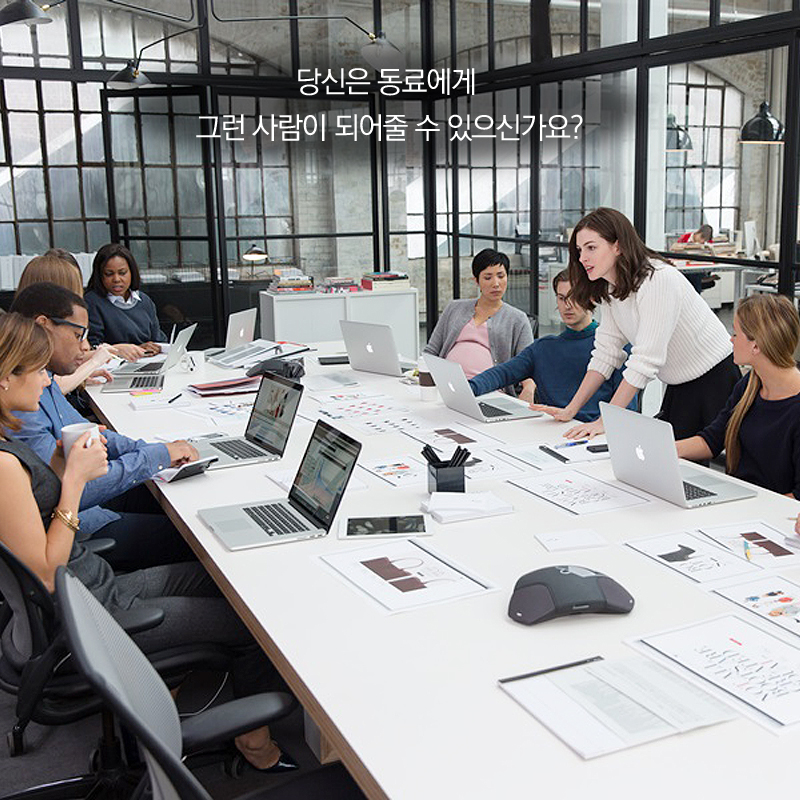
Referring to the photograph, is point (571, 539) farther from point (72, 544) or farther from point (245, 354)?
point (245, 354)

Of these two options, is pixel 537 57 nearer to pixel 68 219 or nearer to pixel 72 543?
pixel 68 219

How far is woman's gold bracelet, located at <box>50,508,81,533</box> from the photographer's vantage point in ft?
8.27

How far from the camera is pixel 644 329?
143 inches

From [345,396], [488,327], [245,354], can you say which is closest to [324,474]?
[345,396]

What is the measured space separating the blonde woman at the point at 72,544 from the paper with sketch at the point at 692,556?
105cm

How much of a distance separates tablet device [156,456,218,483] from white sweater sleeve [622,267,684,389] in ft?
5.19

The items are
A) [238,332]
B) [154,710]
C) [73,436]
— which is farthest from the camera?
[238,332]

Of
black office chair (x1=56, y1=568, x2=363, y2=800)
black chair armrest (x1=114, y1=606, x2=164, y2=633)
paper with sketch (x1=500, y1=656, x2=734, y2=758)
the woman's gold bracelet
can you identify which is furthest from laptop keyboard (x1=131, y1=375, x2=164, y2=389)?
paper with sketch (x1=500, y1=656, x2=734, y2=758)

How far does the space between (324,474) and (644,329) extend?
1501 millimetres

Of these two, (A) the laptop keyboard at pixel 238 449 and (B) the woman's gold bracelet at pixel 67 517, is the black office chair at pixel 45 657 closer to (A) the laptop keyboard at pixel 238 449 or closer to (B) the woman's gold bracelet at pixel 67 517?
(B) the woman's gold bracelet at pixel 67 517

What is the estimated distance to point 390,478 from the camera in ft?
10.2

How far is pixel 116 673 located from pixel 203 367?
3997 mm

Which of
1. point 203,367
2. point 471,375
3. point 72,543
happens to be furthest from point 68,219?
point 72,543

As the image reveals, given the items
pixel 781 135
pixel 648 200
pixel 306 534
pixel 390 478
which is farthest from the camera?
pixel 648 200
